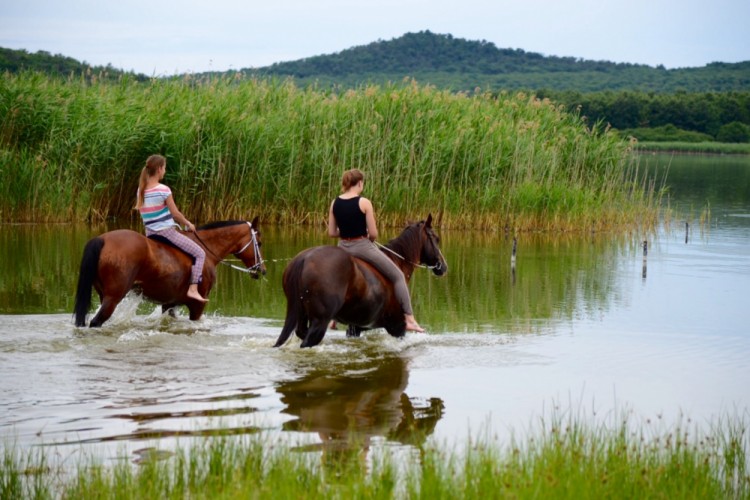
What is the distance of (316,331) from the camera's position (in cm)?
1075

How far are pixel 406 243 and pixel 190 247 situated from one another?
251cm

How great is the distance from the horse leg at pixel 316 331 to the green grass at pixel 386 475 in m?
3.85

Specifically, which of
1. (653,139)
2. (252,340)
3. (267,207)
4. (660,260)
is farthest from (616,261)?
(653,139)

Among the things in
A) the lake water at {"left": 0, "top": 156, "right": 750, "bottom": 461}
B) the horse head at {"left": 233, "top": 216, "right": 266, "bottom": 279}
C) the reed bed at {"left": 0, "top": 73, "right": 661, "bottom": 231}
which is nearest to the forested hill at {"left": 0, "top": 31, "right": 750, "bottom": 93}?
the reed bed at {"left": 0, "top": 73, "right": 661, "bottom": 231}

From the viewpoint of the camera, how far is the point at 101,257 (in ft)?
37.2

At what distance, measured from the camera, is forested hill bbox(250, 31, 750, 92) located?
154 meters

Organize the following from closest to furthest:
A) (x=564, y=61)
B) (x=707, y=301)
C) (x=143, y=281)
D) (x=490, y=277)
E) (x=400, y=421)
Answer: (x=400, y=421), (x=143, y=281), (x=707, y=301), (x=490, y=277), (x=564, y=61)

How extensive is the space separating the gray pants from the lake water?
0.57m

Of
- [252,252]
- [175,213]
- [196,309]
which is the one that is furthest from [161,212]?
[252,252]

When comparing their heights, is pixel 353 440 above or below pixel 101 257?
below

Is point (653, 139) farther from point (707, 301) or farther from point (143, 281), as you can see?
point (143, 281)

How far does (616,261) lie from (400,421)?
13.6 metres

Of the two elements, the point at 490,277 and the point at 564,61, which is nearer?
the point at 490,277

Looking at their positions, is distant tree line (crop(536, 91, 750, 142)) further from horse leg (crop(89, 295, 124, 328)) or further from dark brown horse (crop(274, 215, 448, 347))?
horse leg (crop(89, 295, 124, 328))
